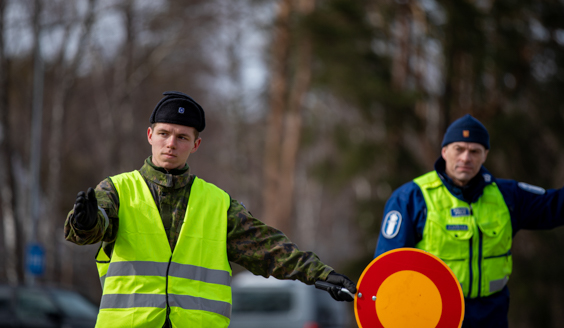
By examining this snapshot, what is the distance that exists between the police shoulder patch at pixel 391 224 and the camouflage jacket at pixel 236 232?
910 mm

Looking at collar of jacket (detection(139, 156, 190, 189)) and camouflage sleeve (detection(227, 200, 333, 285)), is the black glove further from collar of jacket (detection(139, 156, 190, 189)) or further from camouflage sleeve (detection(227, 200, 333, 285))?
camouflage sleeve (detection(227, 200, 333, 285))

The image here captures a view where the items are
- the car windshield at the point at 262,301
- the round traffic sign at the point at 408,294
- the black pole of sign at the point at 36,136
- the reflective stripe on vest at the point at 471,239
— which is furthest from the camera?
the black pole of sign at the point at 36,136

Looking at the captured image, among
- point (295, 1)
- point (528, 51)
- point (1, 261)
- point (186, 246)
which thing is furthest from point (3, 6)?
point (186, 246)

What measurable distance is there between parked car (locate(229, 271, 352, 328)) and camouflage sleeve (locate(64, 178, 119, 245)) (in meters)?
7.06

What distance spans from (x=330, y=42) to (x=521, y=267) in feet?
20.0

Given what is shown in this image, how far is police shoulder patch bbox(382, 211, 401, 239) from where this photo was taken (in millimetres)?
4129

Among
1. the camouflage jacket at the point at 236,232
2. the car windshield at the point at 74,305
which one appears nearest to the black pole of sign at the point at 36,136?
the car windshield at the point at 74,305

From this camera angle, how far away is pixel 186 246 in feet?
10.3

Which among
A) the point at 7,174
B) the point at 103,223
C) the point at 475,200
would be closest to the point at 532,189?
the point at 475,200

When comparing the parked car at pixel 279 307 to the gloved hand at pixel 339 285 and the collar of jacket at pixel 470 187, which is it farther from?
the gloved hand at pixel 339 285

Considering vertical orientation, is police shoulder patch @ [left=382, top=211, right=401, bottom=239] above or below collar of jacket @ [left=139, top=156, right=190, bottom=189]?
below

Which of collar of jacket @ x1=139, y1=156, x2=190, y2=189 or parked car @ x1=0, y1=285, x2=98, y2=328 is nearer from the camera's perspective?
collar of jacket @ x1=139, y1=156, x2=190, y2=189

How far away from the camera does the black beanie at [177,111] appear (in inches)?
129

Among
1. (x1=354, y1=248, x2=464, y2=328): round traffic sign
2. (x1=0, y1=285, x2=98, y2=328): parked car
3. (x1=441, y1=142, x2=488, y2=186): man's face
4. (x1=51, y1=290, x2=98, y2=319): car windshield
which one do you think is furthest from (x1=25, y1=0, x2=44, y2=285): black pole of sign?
(x1=354, y1=248, x2=464, y2=328): round traffic sign
